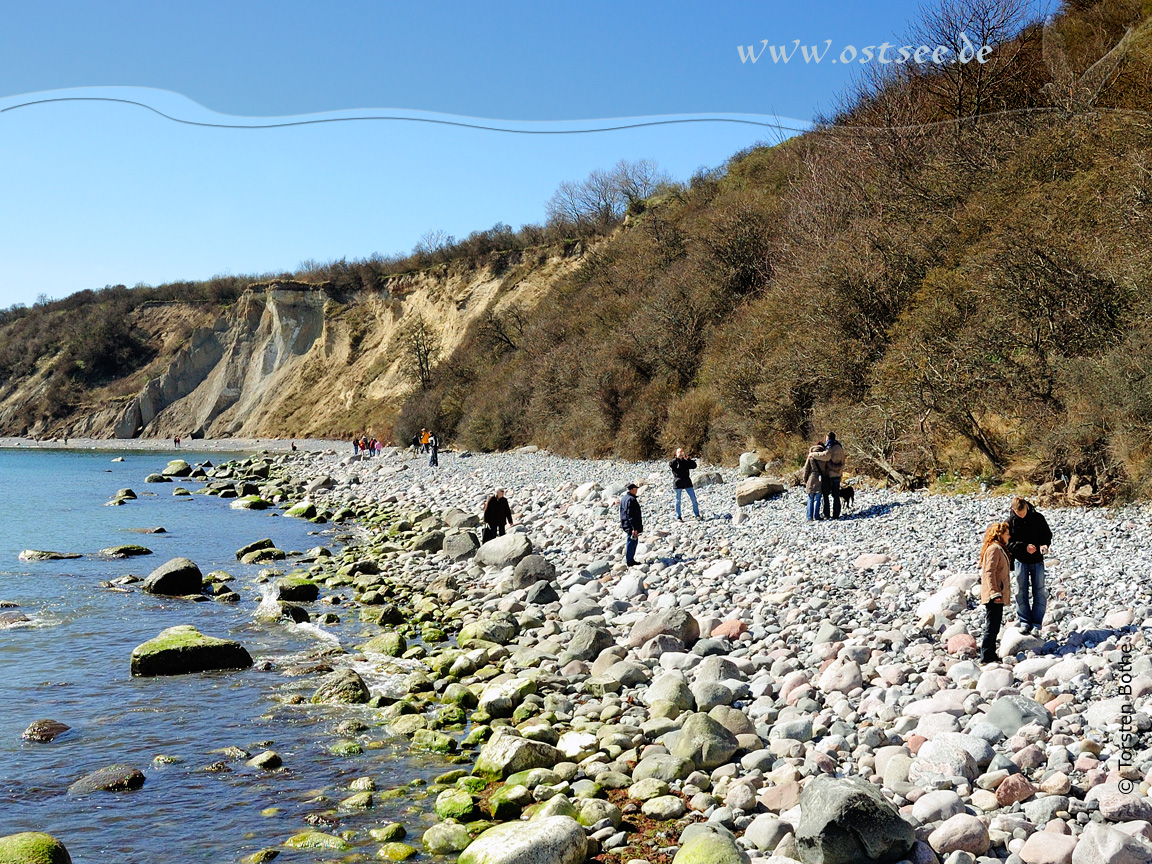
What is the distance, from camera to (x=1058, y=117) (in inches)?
877

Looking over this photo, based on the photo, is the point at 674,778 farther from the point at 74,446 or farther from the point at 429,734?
the point at 74,446

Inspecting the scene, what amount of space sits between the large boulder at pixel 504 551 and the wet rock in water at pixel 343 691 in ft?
20.2

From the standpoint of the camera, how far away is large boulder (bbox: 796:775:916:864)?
553cm

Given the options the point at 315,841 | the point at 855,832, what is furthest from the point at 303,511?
the point at 855,832

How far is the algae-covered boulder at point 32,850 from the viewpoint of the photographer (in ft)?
20.7

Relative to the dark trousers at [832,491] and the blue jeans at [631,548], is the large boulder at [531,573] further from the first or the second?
the dark trousers at [832,491]

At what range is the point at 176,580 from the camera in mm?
17766

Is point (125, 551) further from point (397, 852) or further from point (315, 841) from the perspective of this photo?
point (397, 852)

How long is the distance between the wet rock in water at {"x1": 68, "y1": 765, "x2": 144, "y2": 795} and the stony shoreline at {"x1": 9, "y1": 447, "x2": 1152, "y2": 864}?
2.39 meters

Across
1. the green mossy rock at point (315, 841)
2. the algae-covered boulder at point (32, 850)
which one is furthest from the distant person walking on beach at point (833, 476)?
the algae-covered boulder at point (32, 850)

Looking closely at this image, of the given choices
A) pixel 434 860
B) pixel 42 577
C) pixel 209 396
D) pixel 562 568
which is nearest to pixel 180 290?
pixel 209 396

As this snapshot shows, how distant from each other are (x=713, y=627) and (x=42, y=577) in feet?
54.5

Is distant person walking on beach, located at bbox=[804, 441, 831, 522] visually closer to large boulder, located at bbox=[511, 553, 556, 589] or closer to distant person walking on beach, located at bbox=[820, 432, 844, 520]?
distant person walking on beach, located at bbox=[820, 432, 844, 520]

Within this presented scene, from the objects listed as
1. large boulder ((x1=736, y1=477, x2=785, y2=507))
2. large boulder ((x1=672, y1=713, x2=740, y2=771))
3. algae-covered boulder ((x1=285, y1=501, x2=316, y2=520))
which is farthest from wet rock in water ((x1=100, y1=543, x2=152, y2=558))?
large boulder ((x1=672, y1=713, x2=740, y2=771))
